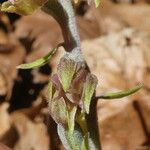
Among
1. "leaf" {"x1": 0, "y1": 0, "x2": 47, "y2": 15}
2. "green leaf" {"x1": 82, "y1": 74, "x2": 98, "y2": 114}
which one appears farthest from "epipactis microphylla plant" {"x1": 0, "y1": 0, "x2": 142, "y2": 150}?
"leaf" {"x1": 0, "y1": 0, "x2": 47, "y2": 15}

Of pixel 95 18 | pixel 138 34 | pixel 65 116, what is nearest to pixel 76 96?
pixel 65 116

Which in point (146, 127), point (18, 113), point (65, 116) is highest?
point (65, 116)

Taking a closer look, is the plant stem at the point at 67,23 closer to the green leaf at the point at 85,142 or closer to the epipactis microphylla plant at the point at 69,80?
the epipactis microphylla plant at the point at 69,80

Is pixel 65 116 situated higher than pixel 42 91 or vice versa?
pixel 65 116

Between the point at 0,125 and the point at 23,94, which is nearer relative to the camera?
the point at 0,125

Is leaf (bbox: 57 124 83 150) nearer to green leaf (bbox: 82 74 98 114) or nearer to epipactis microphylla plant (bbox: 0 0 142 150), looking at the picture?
epipactis microphylla plant (bbox: 0 0 142 150)

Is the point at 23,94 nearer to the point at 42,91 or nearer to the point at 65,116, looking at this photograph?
the point at 42,91
